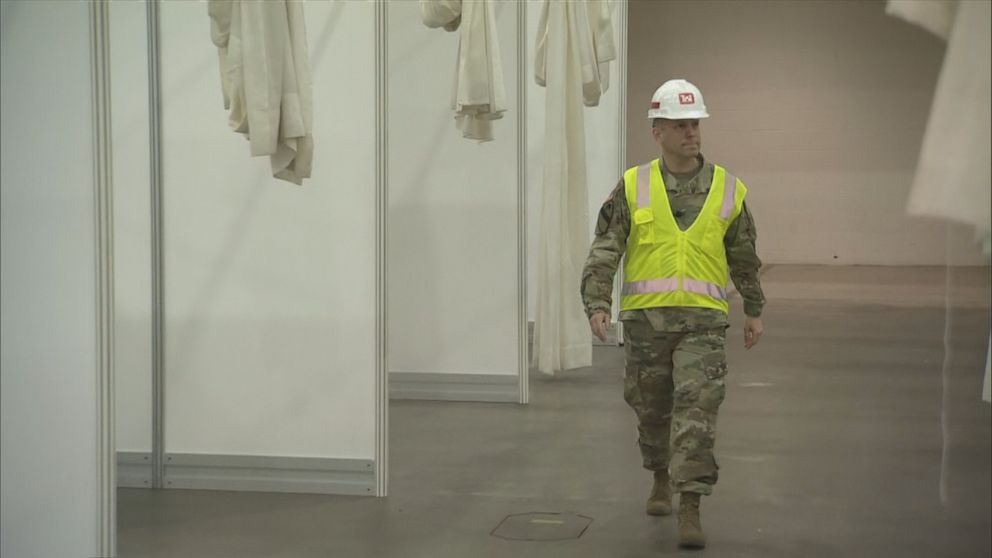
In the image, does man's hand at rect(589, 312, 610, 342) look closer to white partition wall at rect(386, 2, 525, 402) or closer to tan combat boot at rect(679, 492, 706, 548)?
tan combat boot at rect(679, 492, 706, 548)

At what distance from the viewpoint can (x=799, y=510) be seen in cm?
479

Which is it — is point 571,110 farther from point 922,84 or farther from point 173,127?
point 922,84

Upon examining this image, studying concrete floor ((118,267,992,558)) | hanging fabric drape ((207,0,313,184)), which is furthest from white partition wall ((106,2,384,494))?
hanging fabric drape ((207,0,313,184))

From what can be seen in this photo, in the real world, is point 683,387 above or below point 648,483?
above

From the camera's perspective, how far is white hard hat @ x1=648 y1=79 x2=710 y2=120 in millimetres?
4414

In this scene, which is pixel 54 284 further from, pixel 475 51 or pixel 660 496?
pixel 475 51

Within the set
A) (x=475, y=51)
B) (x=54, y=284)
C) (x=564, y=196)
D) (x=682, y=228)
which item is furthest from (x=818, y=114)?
(x=54, y=284)

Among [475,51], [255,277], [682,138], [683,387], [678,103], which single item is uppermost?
[475,51]

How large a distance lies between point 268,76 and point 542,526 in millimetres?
1756

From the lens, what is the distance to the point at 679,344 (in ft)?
14.5

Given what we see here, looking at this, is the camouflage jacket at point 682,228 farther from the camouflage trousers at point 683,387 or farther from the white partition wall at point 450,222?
the white partition wall at point 450,222

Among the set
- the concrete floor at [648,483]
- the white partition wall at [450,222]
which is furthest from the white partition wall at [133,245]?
the white partition wall at [450,222]

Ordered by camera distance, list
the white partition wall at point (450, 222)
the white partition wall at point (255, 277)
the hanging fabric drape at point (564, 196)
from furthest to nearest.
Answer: the white partition wall at point (450, 222) → the hanging fabric drape at point (564, 196) → the white partition wall at point (255, 277)

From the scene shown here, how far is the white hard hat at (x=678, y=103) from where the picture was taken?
4.41 metres
